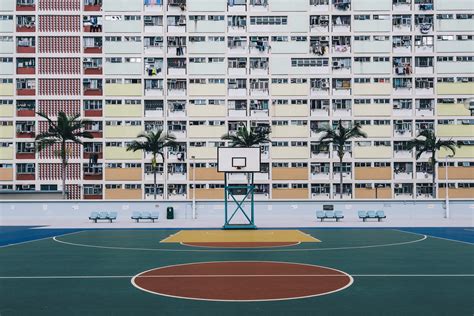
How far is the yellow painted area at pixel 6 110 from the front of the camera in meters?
70.8

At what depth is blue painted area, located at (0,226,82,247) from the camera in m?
29.1

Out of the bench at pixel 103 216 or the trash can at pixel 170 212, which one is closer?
the bench at pixel 103 216

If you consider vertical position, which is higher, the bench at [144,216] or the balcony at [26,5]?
the balcony at [26,5]

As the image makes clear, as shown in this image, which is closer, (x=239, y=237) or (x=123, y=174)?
(x=239, y=237)

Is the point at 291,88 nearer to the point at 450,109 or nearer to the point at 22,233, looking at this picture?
the point at 450,109

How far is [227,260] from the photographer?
20.2 metres

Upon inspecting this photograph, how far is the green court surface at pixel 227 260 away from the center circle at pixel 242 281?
1.46 feet

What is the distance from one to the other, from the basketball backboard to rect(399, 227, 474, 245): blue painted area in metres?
11.4

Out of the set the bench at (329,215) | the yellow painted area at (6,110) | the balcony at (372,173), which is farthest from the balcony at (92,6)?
the bench at (329,215)

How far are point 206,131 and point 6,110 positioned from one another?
2772cm

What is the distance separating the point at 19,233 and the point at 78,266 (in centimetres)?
1692

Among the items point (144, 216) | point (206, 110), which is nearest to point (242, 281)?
point (144, 216)

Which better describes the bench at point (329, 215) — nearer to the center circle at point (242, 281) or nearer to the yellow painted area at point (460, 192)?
the center circle at point (242, 281)

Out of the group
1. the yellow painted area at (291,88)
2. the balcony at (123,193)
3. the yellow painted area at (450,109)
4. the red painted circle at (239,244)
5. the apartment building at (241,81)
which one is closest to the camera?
the red painted circle at (239,244)
